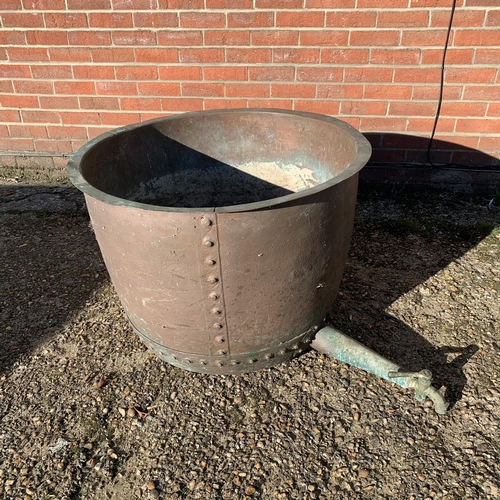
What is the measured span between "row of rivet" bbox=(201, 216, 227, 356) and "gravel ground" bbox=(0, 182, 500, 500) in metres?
0.30

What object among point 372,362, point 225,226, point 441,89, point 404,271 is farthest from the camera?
point 441,89

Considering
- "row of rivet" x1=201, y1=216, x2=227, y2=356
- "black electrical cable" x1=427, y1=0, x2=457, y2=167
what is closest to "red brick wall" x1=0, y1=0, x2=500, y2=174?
"black electrical cable" x1=427, y1=0, x2=457, y2=167

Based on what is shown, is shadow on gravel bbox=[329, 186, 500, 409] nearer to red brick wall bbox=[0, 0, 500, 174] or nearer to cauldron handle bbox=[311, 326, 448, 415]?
cauldron handle bbox=[311, 326, 448, 415]

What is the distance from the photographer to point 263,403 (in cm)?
212

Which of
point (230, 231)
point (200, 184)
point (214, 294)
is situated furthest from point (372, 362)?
point (200, 184)

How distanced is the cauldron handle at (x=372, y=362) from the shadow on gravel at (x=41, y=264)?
53.5 inches

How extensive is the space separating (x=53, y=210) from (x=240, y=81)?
1.66 meters

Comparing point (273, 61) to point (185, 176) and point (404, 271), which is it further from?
point (404, 271)

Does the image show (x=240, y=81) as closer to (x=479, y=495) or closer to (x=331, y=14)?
(x=331, y=14)

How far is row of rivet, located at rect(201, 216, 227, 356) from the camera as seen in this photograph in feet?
5.66

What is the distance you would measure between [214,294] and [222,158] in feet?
3.48

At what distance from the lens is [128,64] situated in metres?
3.58

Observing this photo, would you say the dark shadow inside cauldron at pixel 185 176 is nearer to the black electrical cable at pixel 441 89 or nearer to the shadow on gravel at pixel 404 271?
the shadow on gravel at pixel 404 271

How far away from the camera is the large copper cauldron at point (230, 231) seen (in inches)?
69.4
